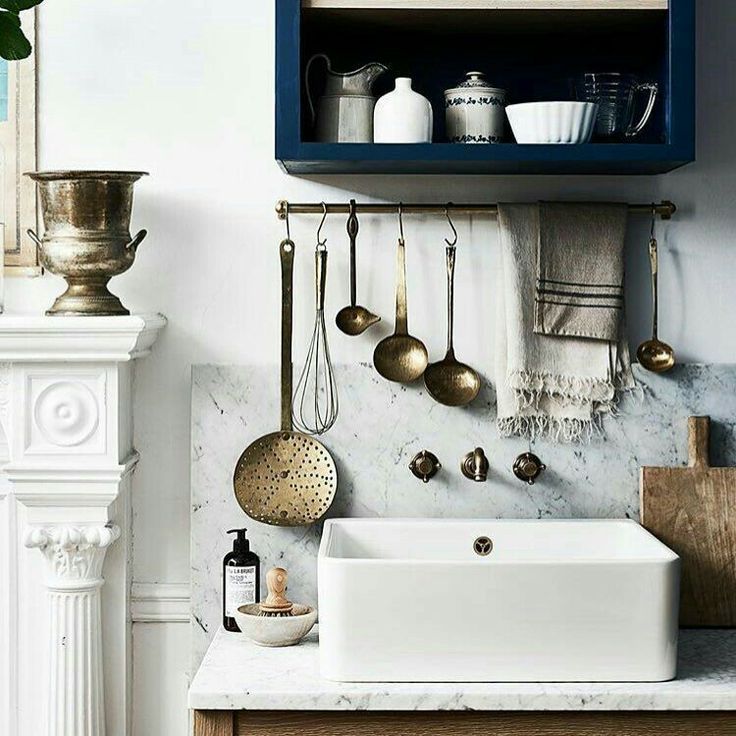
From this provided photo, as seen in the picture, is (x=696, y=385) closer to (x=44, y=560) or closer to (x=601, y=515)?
(x=601, y=515)

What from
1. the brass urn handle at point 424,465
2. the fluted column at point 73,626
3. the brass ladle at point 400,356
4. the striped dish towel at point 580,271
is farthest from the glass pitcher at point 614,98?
the fluted column at point 73,626

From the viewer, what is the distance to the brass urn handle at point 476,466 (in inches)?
79.3

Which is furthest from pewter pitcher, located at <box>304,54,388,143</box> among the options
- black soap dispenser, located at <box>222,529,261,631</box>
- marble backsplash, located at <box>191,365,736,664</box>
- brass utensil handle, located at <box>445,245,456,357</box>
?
black soap dispenser, located at <box>222,529,261,631</box>

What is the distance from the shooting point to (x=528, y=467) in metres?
2.04

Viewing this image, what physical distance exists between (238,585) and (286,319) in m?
0.45

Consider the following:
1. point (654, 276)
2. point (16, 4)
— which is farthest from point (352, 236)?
point (16, 4)

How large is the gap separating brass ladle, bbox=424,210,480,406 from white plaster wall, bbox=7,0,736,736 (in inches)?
1.2

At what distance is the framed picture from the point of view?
2027 millimetres

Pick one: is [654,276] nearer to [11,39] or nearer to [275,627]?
[275,627]

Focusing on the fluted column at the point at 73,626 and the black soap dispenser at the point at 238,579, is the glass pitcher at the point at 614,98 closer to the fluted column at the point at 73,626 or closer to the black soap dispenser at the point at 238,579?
the black soap dispenser at the point at 238,579

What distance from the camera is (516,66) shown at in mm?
2037

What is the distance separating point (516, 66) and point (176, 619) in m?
1.11

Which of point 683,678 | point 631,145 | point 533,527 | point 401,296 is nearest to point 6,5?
point 401,296

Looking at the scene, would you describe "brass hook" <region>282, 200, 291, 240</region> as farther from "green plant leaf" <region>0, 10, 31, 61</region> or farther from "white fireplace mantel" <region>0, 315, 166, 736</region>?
"green plant leaf" <region>0, 10, 31, 61</region>
